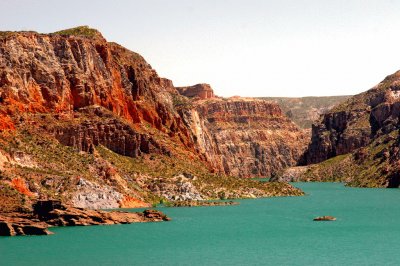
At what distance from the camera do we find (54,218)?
447 feet

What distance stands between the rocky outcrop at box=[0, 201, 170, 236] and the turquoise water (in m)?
2.54

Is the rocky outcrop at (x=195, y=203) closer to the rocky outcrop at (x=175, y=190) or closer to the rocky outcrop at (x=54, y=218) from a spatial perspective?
the rocky outcrop at (x=175, y=190)

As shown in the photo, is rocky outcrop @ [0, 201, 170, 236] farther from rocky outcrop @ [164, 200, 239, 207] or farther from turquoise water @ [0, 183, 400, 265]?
rocky outcrop @ [164, 200, 239, 207]

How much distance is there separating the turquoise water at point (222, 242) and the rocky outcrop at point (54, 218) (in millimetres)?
2542

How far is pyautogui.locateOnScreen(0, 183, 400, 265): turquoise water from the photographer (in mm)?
104250

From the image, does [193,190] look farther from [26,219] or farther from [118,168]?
[26,219]

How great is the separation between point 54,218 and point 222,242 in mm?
32241

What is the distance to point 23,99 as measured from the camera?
194 m

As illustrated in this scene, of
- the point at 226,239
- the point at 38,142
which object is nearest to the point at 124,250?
the point at 226,239

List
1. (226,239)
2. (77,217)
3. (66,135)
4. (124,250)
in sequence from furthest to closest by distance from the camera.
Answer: (66,135)
(77,217)
(226,239)
(124,250)

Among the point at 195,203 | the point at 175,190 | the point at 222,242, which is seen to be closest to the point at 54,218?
the point at 222,242

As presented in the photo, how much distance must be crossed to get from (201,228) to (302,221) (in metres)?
24.8

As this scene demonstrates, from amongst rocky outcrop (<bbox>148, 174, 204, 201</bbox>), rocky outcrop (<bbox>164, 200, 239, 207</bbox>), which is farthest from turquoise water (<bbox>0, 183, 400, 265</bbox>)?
rocky outcrop (<bbox>148, 174, 204, 201</bbox>)

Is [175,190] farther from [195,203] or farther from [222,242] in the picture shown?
[222,242]
